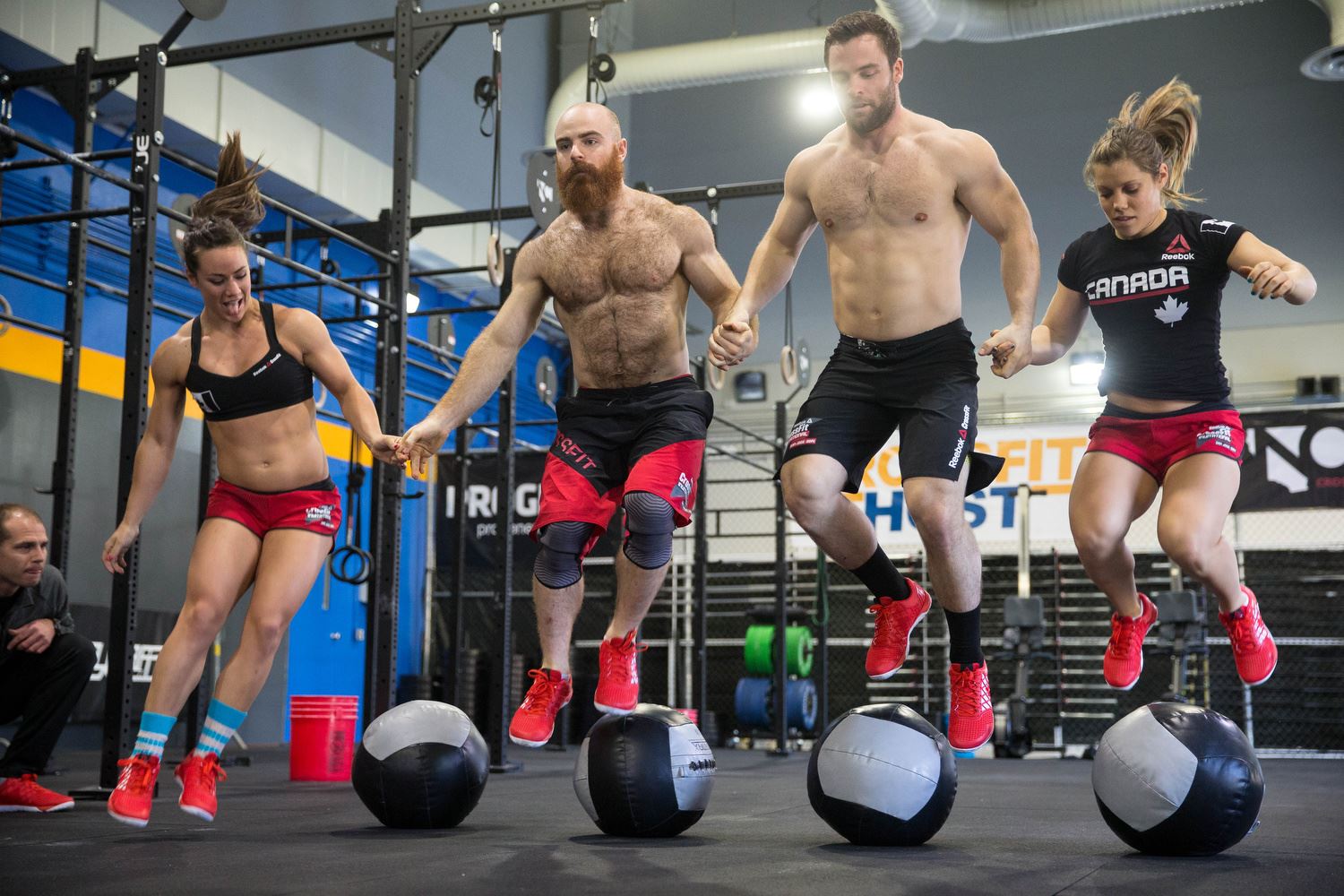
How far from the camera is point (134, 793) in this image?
3.21 meters

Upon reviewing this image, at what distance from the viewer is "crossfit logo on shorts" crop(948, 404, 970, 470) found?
317cm

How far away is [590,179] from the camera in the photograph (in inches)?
133

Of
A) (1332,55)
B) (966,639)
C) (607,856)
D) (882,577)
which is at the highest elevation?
(1332,55)

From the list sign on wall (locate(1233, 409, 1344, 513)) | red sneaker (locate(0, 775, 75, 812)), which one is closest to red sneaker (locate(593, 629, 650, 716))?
red sneaker (locate(0, 775, 75, 812))

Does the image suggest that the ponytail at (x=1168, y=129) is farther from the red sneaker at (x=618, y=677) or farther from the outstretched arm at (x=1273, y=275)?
the red sneaker at (x=618, y=677)

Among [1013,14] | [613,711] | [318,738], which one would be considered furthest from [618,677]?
[1013,14]

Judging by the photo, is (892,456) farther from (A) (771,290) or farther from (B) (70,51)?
(A) (771,290)

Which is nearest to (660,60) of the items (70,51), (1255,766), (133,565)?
(70,51)

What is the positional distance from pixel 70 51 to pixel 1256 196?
31.4ft

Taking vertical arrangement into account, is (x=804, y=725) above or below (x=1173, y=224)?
below

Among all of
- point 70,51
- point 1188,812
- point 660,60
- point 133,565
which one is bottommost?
point 1188,812

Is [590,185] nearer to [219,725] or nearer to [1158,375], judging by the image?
[1158,375]

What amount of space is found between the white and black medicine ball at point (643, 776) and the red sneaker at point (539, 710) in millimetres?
177

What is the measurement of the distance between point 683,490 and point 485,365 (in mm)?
620
